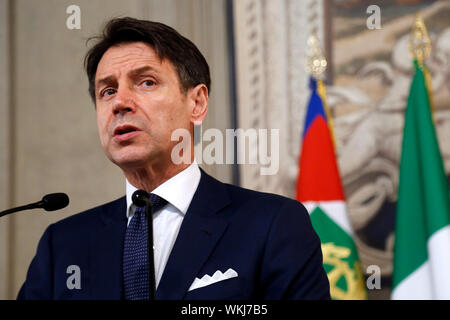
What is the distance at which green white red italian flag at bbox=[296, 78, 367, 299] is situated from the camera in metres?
3.45

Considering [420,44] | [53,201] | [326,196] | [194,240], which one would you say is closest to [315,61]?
[420,44]

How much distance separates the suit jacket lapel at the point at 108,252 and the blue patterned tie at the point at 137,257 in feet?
0.10

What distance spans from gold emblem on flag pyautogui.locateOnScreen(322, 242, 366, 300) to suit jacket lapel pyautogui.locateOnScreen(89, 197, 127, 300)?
158cm

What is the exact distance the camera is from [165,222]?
2102 mm

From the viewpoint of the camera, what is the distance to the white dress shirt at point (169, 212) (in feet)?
6.68

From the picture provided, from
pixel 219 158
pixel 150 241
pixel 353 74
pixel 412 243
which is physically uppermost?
pixel 353 74

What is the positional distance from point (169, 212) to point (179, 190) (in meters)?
0.09

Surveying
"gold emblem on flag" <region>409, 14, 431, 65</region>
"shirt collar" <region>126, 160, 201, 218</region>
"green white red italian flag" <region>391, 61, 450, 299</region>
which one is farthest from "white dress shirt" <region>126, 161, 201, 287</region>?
"gold emblem on flag" <region>409, 14, 431, 65</region>

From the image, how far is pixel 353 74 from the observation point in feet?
12.9

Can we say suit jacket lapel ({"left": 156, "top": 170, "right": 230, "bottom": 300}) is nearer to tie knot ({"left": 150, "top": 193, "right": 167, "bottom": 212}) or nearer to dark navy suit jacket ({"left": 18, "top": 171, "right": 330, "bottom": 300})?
dark navy suit jacket ({"left": 18, "top": 171, "right": 330, "bottom": 300})

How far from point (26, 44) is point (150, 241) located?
3.10 m
